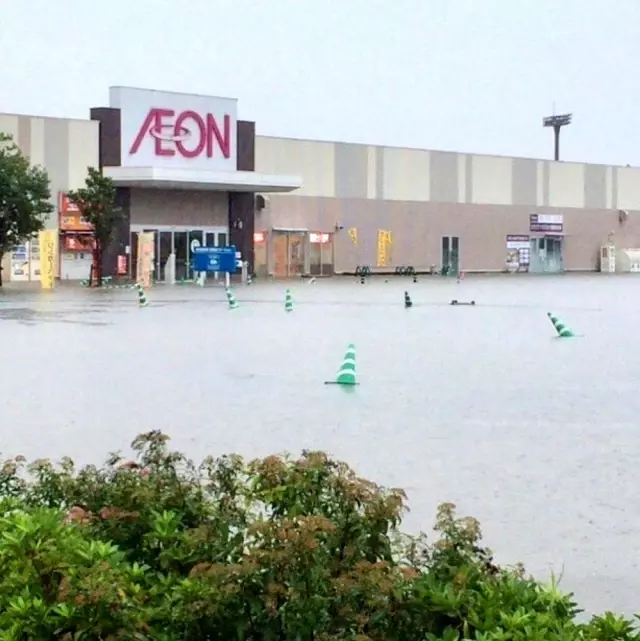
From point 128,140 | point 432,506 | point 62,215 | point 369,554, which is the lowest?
point 432,506

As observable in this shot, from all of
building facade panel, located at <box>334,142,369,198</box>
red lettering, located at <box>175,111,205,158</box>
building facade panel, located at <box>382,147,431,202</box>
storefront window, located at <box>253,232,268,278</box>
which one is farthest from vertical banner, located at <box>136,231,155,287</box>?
building facade panel, located at <box>382,147,431,202</box>

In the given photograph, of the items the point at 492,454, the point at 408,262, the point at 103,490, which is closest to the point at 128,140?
the point at 408,262

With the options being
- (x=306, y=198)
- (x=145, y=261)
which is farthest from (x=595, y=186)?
(x=145, y=261)

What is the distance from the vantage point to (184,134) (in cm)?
5091

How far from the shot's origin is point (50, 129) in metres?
48.6

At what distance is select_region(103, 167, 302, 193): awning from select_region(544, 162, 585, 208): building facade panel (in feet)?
65.2

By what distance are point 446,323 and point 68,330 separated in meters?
7.10

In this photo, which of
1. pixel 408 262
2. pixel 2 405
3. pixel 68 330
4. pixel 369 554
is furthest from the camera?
pixel 408 262

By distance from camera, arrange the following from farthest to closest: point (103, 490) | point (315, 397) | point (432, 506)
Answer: point (315, 397), point (432, 506), point (103, 490)

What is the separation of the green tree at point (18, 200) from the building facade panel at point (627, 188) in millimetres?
41584

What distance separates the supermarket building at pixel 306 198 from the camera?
161 feet

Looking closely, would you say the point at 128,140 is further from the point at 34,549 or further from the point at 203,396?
the point at 34,549

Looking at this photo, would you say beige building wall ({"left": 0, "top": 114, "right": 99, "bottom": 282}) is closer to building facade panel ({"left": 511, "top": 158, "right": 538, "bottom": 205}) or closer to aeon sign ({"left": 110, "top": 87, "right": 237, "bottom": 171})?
aeon sign ({"left": 110, "top": 87, "right": 237, "bottom": 171})

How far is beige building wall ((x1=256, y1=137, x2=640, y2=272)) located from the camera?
57.7 metres
